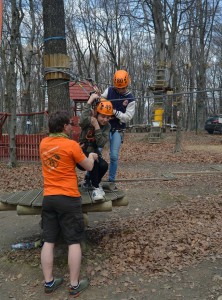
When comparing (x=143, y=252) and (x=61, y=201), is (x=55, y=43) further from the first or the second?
(x=143, y=252)

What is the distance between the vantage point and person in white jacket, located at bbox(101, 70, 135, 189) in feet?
14.5

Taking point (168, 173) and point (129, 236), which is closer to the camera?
point (129, 236)

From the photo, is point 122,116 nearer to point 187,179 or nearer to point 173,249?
point 173,249

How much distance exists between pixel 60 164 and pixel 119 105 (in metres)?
1.70

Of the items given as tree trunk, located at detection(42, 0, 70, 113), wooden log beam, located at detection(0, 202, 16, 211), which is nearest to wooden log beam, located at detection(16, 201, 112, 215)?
wooden log beam, located at detection(0, 202, 16, 211)

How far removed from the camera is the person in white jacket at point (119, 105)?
4.41m

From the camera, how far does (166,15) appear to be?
19906 millimetres

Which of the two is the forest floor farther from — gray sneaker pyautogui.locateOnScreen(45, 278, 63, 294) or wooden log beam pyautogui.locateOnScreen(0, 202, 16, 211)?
wooden log beam pyautogui.locateOnScreen(0, 202, 16, 211)

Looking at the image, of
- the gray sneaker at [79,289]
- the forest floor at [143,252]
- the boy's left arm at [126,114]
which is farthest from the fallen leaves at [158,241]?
the boy's left arm at [126,114]

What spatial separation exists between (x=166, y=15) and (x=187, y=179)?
1495 cm

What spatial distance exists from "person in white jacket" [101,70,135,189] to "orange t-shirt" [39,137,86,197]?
56.1 inches

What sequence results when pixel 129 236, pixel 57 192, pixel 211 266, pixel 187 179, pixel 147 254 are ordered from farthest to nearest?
pixel 187 179
pixel 129 236
pixel 147 254
pixel 211 266
pixel 57 192

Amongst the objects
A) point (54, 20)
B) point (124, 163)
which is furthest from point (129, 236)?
point (124, 163)

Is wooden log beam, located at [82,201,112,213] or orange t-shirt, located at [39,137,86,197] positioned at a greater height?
orange t-shirt, located at [39,137,86,197]
